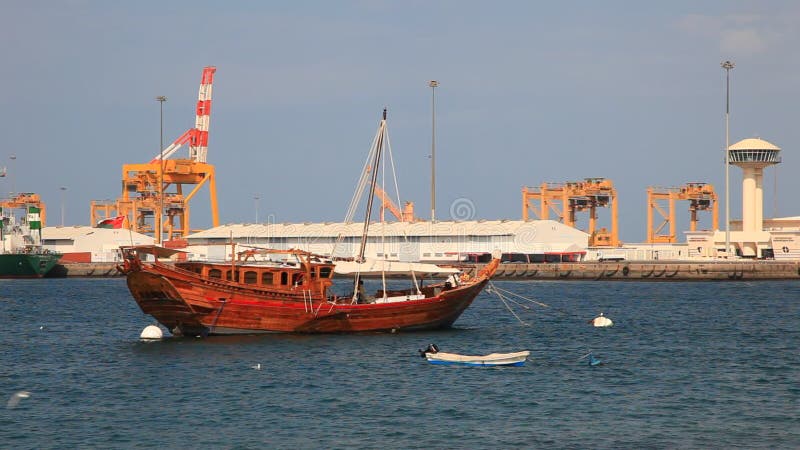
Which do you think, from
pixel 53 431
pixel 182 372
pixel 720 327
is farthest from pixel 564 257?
pixel 53 431

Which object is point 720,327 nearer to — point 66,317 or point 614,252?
point 66,317

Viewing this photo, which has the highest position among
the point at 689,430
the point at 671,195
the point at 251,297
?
the point at 671,195

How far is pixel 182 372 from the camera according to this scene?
148 feet

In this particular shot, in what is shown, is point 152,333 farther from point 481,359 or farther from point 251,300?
point 481,359

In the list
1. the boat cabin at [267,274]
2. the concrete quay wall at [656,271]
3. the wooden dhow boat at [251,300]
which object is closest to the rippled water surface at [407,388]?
the wooden dhow boat at [251,300]

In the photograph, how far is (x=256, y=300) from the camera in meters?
54.3

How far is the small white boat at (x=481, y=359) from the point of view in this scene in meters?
46.9

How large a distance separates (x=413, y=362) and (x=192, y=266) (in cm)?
1342

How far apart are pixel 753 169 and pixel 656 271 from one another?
981 inches

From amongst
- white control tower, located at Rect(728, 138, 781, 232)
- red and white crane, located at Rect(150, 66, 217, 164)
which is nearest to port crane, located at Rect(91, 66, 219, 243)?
red and white crane, located at Rect(150, 66, 217, 164)

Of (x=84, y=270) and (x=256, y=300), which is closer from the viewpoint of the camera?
(x=256, y=300)

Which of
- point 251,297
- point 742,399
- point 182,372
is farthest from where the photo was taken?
point 251,297

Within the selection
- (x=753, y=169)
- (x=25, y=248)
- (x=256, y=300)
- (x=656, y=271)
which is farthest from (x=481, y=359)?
(x=25, y=248)

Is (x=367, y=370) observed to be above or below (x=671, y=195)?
below
